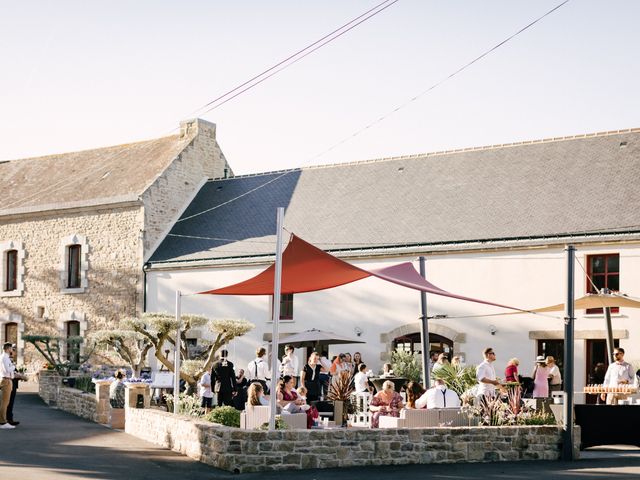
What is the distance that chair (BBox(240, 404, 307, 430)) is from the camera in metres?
12.5

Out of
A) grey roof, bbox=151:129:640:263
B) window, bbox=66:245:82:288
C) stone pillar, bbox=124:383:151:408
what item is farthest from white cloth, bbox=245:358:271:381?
window, bbox=66:245:82:288

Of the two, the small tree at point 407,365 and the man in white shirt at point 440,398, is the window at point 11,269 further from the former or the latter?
the man in white shirt at point 440,398

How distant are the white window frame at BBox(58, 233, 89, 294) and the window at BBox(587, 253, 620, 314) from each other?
1475 cm

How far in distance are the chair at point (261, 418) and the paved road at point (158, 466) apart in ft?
3.26

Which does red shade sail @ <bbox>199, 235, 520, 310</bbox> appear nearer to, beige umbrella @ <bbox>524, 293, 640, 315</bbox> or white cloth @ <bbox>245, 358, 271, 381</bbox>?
white cloth @ <bbox>245, 358, 271, 381</bbox>

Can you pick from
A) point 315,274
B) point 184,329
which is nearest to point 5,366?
point 315,274

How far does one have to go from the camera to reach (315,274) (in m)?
13.6

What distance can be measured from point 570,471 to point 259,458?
3.47 metres

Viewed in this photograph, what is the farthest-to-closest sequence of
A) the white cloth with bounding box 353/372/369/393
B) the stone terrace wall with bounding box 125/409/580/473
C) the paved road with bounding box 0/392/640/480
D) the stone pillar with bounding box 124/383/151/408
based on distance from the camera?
the white cloth with bounding box 353/372/369/393 < the stone pillar with bounding box 124/383/151/408 < the stone terrace wall with bounding box 125/409/580/473 < the paved road with bounding box 0/392/640/480

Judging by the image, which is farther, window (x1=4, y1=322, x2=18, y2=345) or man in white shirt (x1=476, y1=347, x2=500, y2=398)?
window (x1=4, y1=322, x2=18, y2=345)

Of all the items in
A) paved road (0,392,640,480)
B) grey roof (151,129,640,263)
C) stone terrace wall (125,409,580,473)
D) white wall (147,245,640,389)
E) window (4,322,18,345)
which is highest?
grey roof (151,129,640,263)

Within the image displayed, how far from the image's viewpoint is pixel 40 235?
30.5 m

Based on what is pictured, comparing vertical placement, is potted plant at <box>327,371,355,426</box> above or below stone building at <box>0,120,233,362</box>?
below

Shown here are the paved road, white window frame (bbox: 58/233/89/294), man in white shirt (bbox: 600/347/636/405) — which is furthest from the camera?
white window frame (bbox: 58/233/89/294)
